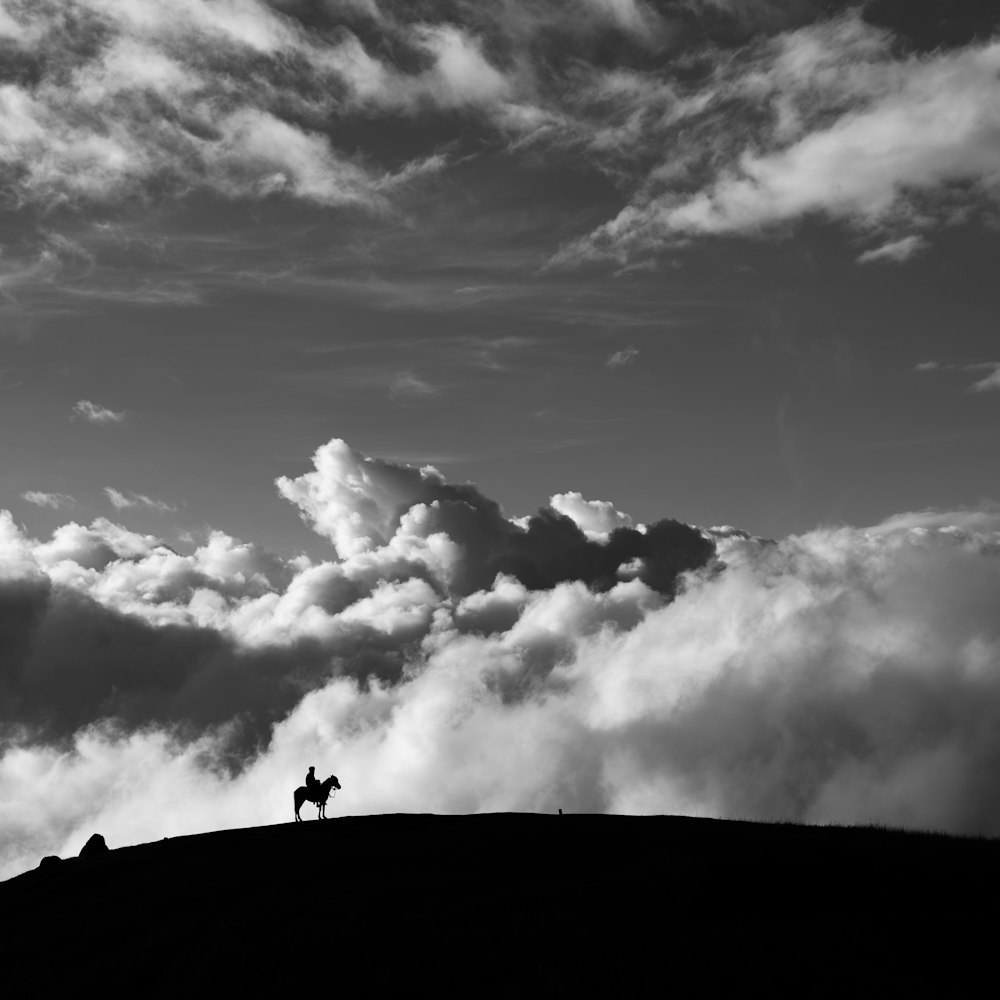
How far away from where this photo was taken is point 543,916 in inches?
1227

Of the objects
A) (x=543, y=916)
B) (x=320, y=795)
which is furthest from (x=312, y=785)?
(x=543, y=916)

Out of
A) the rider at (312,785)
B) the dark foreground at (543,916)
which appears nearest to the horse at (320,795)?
the rider at (312,785)

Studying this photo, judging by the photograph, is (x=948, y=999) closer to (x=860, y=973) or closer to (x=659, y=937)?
(x=860, y=973)

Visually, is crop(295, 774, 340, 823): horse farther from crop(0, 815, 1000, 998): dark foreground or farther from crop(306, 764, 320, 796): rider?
crop(0, 815, 1000, 998): dark foreground

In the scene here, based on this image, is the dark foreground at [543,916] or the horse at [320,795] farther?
the horse at [320,795]

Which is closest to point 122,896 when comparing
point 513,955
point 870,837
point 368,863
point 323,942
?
point 368,863

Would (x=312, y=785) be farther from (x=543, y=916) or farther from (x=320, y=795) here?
(x=543, y=916)

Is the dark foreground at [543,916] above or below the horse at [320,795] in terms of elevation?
below

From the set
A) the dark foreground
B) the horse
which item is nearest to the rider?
the horse

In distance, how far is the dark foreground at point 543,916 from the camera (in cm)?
2589

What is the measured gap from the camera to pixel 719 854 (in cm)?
3688

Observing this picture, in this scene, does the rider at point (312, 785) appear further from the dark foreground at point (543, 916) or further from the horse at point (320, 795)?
the dark foreground at point (543, 916)

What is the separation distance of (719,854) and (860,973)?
1259cm

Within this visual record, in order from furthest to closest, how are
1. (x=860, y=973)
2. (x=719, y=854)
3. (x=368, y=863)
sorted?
(x=368, y=863), (x=719, y=854), (x=860, y=973)
